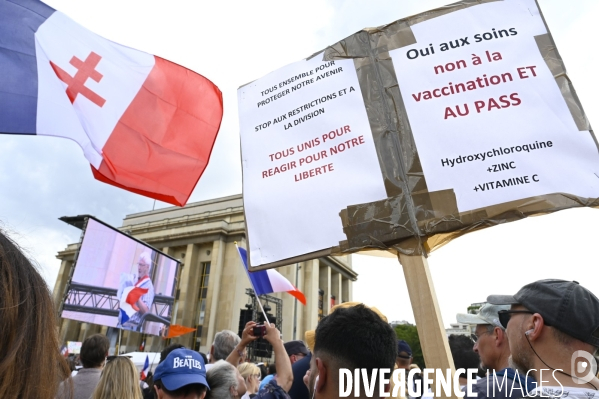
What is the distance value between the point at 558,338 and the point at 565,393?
0.81ft

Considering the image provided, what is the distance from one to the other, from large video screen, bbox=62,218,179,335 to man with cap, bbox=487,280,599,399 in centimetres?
1119

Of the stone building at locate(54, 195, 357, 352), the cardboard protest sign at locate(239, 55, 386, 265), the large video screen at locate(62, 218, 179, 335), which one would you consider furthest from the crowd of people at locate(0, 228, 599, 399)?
the stone building at locate(54, 195, 357, 352)

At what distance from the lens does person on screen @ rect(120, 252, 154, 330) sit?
42.6 feet

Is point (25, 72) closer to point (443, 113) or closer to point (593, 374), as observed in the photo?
point (443, 113)

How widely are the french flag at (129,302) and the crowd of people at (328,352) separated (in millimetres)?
9969

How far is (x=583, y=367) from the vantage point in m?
1.50

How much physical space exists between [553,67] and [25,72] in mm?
4348

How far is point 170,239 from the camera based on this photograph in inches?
1566

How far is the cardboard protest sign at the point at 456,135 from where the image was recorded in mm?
2010

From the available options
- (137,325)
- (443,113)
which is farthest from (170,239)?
(443,113)

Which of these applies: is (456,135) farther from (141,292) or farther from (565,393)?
(141,292)

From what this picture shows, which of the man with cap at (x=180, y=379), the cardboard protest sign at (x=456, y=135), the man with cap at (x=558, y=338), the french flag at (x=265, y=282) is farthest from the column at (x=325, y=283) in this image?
the man with cap at (x=558, y=338)

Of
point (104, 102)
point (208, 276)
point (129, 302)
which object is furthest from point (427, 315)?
point (208, 276)

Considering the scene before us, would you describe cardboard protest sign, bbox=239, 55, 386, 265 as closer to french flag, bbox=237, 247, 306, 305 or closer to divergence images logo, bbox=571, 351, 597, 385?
divergence images logo, bbox=571, 351, 597, 385
